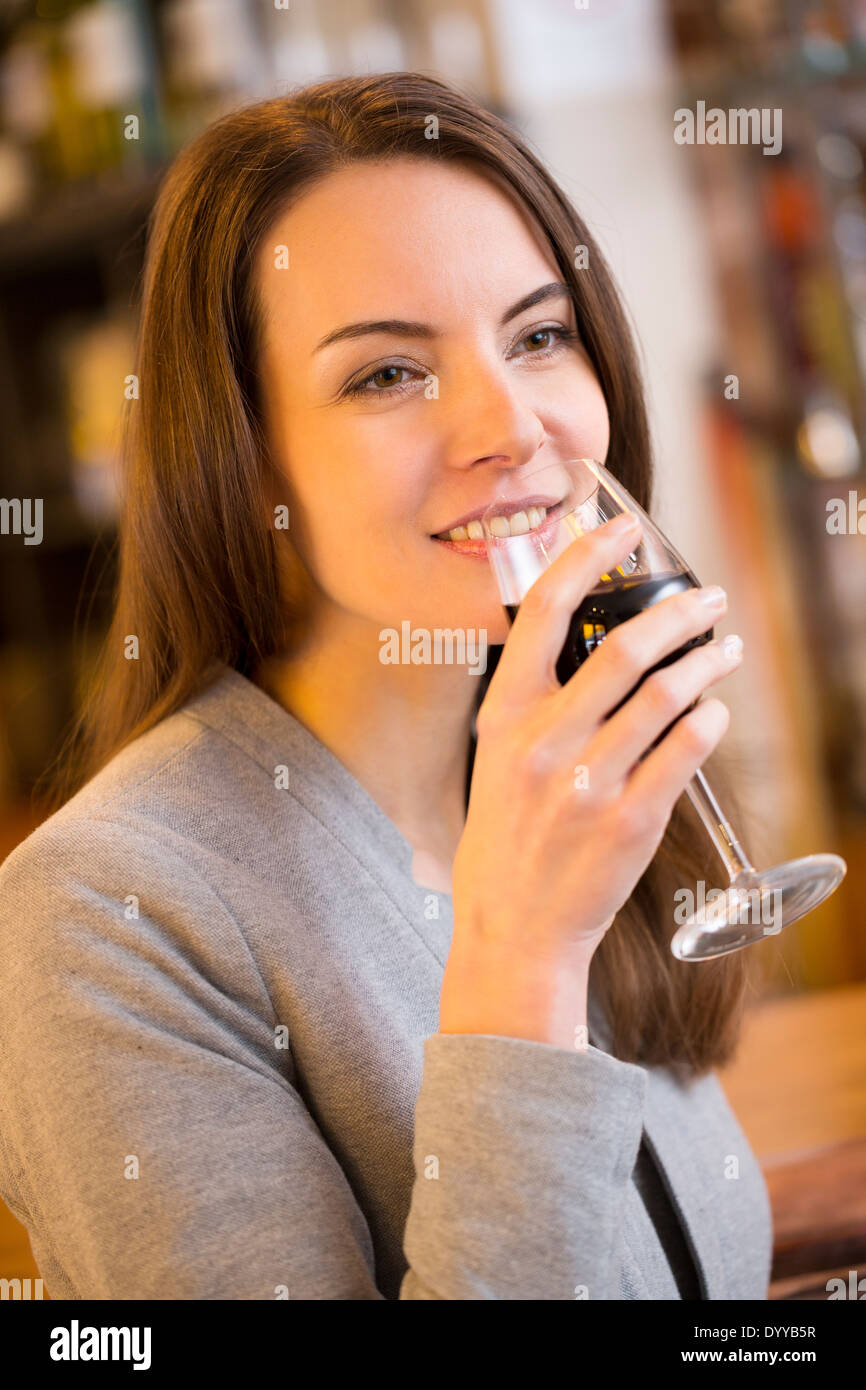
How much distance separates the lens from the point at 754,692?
2752mm

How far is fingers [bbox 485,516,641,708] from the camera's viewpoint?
764 mm

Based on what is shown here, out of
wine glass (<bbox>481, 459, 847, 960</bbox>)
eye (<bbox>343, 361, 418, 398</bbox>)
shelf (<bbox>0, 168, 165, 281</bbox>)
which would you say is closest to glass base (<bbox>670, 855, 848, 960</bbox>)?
wine glass (<bbox>481, 459, 847, 960</bbox>)

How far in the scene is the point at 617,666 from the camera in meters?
0.73

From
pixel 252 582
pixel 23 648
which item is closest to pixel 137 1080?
pixel 252 582

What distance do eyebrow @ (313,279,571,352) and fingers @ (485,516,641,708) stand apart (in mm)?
296

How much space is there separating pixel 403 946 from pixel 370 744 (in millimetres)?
191

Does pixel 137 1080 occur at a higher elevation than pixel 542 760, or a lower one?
lower

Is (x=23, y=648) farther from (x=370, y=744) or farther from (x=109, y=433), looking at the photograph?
(x=370, y=744)

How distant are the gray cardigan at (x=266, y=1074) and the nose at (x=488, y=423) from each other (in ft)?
0.86

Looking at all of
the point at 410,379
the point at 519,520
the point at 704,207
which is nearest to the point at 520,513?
the point at 519,520

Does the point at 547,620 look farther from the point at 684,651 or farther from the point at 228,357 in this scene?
the point at 228,357

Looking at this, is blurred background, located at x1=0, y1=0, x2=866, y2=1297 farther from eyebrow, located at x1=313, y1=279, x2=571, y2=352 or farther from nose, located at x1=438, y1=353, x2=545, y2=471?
nose, located at x1=438, y1=353, x2=545, y2=471

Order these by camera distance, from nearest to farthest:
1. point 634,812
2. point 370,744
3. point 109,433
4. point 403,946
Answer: point 634,812 < point 403,946 < point 370,744 < point 109,433
